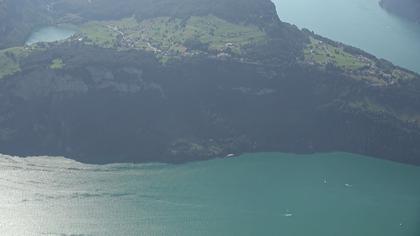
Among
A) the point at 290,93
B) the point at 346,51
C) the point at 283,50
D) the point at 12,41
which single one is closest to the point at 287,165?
the point at 290,93

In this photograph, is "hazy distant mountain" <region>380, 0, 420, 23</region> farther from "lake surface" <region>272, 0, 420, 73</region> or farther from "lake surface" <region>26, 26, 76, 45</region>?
"lake surface" <region>26, 26, 76, 45</region>

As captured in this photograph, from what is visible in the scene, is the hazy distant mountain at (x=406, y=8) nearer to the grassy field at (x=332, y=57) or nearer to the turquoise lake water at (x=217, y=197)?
the grassy field at (x=332, y=57)

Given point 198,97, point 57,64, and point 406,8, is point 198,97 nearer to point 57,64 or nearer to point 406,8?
point 57,64

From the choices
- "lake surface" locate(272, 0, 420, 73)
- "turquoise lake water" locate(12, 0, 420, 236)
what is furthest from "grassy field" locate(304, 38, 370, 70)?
"lake surface" locate(272, 0, 420, 73)

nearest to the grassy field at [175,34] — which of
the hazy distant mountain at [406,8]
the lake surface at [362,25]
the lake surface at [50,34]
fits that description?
the lake surface at [50,34]

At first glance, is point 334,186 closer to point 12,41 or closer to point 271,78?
point 271,78

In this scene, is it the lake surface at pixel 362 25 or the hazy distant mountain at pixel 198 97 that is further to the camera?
the lake surface at pixel 362 25
